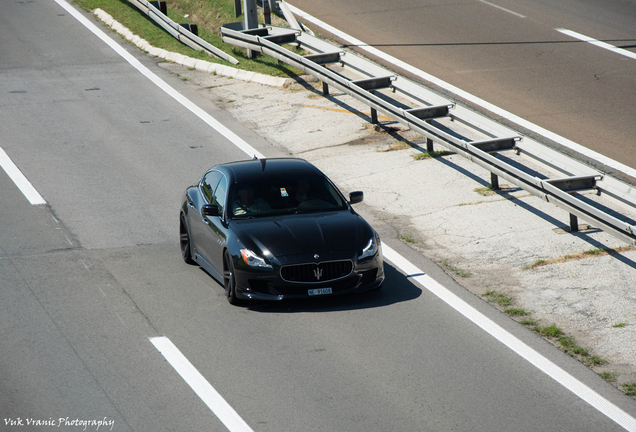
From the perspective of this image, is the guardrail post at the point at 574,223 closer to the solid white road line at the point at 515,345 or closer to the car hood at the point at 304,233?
the solid white road line at the point at 515,345

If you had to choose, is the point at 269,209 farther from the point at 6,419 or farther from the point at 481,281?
the point at 6,419

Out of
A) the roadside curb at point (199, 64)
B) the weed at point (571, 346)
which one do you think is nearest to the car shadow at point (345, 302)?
the weed at point (571, 346)

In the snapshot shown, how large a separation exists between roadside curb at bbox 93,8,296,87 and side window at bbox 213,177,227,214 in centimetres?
977

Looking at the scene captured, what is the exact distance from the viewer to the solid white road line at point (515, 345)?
6605mm

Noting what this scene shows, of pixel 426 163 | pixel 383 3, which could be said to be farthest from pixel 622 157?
pixel 383 3

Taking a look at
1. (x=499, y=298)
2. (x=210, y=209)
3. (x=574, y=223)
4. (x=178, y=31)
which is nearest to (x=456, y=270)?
(x=499, y=298)

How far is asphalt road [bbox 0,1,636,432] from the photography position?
21.6 ft

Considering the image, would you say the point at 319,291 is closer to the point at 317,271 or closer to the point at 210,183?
the point at 317,271

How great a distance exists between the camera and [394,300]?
9.11m

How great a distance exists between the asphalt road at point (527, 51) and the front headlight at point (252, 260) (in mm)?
8112

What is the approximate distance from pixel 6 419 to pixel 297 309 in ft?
11.3

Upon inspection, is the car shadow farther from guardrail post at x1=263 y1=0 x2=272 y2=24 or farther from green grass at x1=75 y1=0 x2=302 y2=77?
guardrail post at x1=263 y1=0 x2=272 y2=24

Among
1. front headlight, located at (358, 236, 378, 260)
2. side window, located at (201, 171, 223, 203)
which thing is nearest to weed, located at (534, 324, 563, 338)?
front headlight, located at (358, 236, 378, 260)

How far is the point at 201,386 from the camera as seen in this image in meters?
7.06
